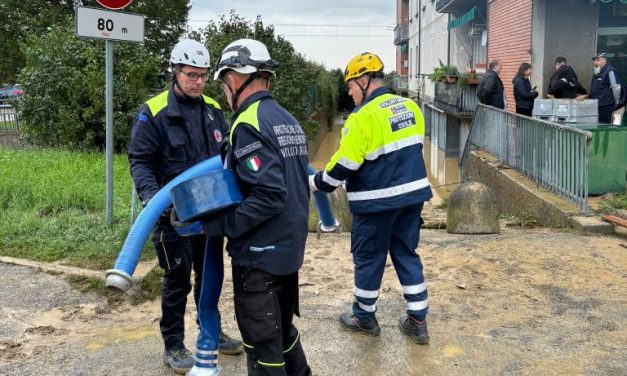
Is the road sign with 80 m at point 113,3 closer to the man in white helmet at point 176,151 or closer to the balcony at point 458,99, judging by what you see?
the man in white helmet at point 176,151

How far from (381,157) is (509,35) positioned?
14.2 meters

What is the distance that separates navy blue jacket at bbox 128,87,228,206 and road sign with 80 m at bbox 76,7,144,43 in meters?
2.52

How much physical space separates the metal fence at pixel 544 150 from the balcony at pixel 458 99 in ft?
22.3

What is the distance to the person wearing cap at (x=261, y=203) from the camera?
2826 millimetres

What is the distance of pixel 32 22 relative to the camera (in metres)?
28.9

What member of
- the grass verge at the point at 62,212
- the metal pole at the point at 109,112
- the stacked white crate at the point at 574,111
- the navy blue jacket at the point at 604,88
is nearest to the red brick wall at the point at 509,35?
the navy blue jacket at the point at 604,88

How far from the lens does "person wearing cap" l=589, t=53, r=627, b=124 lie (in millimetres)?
10867

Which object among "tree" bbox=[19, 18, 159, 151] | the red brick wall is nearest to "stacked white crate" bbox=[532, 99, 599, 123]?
the red brick wall

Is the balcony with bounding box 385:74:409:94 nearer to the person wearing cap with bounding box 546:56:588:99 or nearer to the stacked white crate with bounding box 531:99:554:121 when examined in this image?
the person wearing cap with bounding box 546:56:588:99

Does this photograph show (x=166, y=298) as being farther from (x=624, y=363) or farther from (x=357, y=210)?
(x=624, y=363)

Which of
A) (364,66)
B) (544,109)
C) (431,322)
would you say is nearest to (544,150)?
(544,109)

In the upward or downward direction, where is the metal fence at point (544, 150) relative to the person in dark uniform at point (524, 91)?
downward

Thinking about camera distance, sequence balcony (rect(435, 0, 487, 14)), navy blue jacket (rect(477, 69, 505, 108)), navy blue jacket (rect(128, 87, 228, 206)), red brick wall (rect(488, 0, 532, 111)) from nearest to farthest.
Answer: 1. navy blue jacket (rect(128, 87, 228, 206))
2. navy blue jacket (rect(477, 69, 505, 108))
3. red brick wall (rect(488, 0, 532, 111))
4. balcony (rect(435, 0, 487, 14))

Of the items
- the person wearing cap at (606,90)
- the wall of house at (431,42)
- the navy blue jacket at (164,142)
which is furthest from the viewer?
the wall of house at (431,42)
